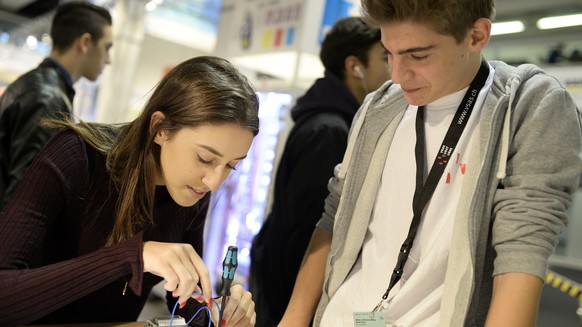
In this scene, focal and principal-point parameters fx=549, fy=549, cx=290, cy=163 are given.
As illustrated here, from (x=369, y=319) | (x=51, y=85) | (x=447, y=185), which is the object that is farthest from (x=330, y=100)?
(x=51, y=85)

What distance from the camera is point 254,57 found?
14.8 feet

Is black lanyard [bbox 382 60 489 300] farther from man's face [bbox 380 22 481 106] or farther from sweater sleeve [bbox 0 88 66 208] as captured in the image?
sweater sleeve [bbox 0 88 66 208]

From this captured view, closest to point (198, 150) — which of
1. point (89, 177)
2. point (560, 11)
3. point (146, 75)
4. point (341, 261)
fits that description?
point (89, 177)

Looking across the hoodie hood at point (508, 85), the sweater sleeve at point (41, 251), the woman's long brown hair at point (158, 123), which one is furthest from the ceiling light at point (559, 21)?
the sweater sleeve at point (41, 251)

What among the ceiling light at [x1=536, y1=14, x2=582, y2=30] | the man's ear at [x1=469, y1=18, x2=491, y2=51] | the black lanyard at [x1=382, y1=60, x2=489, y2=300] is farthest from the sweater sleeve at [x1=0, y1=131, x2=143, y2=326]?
the ceiling light at [x1=536, y1=14, x2=582, y2=30]

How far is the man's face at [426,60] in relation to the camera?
142 cm

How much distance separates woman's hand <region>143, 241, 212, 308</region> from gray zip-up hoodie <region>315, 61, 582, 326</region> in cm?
59

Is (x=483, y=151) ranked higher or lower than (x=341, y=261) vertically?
higher

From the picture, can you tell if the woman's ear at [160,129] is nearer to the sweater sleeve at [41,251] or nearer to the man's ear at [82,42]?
the sweater sleeve at [41,251]

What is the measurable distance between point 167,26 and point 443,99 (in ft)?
21.6

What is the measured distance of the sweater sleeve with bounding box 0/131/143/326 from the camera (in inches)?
49.9

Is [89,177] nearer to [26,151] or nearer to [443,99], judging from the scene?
[443,99]

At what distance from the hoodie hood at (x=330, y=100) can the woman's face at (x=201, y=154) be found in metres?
0.90

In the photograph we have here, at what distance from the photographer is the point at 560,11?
25.6 feet
